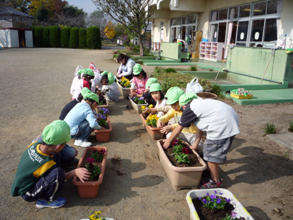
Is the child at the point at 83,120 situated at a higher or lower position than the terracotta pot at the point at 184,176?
higher

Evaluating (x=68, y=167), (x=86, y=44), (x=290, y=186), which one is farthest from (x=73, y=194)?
(x=86, y=44)

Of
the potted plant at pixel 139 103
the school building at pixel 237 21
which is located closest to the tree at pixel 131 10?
the school building at pixel 237 21

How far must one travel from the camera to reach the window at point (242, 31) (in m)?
13.2

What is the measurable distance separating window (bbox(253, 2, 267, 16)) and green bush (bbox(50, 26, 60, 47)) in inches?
1041

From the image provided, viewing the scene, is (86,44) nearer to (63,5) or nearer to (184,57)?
(184,57)

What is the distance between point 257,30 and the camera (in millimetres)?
12391

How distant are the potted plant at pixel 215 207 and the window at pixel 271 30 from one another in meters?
11.1

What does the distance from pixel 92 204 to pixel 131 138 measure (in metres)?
1.86

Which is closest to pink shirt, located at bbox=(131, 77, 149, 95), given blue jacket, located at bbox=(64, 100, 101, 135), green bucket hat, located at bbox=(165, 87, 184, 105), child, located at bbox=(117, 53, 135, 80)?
child, located at bbox=(117, 53, 135, 80)

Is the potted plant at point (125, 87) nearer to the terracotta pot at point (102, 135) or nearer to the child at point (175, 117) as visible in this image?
the terracotta pot at point (102, 135)

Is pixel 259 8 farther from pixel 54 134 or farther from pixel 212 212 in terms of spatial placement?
pixel 54 134

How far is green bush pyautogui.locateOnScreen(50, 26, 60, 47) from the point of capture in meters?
31.8

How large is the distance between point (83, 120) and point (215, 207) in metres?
2.46

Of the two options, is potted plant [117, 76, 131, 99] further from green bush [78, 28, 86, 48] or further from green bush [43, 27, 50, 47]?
green bush [43, 27, 50, 47]
